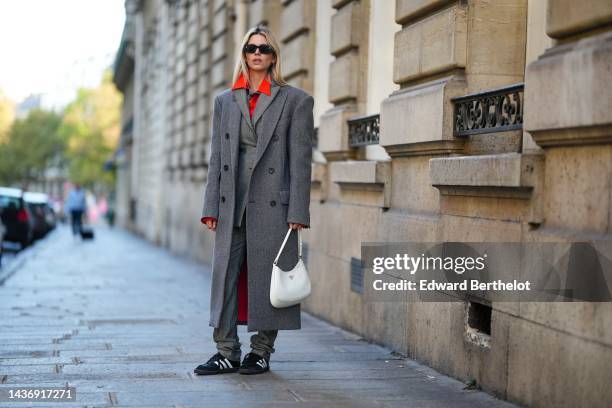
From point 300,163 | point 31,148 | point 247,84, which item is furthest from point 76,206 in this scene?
point 31,148

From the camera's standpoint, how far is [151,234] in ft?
104

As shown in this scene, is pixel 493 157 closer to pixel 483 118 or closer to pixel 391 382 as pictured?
pixel 483 118

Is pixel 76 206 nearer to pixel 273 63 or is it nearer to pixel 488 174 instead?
pixel 273 63

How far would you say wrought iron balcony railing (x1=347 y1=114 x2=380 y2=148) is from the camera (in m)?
8.97

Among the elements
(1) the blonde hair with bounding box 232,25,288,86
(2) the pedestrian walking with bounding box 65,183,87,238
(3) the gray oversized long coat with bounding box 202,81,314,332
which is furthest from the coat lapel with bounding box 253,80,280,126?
(2) the pedestrian walking with bounding box 65,183,87,238

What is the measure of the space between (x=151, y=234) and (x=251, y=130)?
25422 millimetres

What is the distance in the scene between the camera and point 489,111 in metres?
6.56

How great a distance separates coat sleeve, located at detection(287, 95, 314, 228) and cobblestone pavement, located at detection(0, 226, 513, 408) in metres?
1.00

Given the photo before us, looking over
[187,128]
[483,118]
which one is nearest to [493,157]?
[483,118]

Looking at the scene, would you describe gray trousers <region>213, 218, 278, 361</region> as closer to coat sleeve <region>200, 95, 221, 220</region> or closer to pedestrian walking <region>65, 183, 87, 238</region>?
coat sleeve <region>200, 95, 221, 220</region>

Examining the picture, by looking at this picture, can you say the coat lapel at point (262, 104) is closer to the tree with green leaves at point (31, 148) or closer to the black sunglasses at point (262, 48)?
the black sunglasses at point (262, 48)

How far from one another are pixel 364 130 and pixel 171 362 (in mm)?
3061

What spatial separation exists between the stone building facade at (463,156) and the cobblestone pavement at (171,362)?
305mm

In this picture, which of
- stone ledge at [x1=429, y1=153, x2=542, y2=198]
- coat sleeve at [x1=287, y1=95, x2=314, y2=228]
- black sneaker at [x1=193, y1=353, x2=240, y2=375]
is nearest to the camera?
stone ledge at [x1=429, y1=153, x2=542, y2=198]
